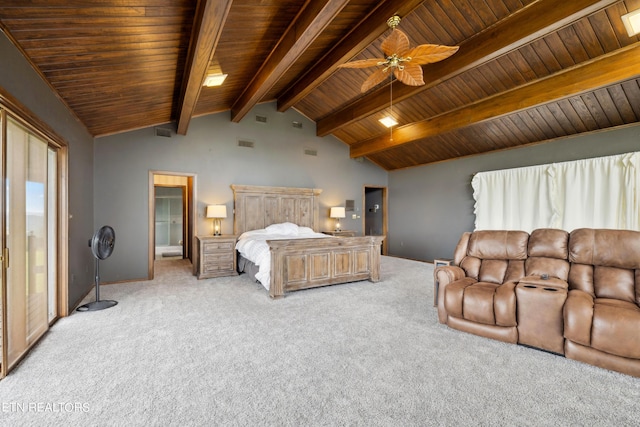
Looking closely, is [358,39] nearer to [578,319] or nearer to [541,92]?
[541,92]

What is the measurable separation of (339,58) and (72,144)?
12.4 ft

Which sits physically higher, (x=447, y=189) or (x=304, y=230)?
(x=447, y=189)

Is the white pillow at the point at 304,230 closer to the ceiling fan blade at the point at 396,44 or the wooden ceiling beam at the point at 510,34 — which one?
the wooden ceiling beam at the point at 510,34

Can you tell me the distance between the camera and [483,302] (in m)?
2.77

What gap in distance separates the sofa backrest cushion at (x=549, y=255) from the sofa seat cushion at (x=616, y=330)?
0.66m

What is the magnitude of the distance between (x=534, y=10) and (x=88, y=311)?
6.29m

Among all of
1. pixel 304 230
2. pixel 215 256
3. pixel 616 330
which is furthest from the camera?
pixel 304 230

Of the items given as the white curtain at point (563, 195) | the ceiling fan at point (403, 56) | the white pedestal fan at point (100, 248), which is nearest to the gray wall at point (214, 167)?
the white pedestal fan at point (100, 248)

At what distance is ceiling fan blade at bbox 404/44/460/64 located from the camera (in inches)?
111

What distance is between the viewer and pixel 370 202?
10.2m

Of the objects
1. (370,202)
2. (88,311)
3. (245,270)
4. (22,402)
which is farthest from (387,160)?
(22,402)

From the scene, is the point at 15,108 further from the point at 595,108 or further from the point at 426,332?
the point at 595,108

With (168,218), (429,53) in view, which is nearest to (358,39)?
(429,53)

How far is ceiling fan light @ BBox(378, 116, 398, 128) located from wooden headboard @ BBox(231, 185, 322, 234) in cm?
221
